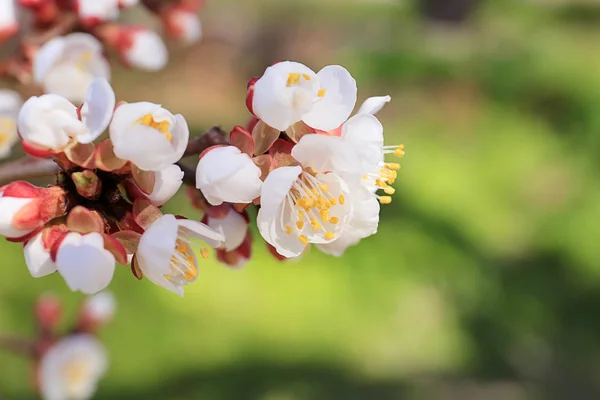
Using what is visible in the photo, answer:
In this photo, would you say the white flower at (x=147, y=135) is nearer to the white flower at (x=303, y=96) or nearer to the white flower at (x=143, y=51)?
the white flower at (x=303, y=96)

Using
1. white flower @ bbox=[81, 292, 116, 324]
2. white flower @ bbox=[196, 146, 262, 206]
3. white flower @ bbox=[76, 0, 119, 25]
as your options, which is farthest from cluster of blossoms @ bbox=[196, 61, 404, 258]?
white flower @ bbox=[81, 292, 116, 324]

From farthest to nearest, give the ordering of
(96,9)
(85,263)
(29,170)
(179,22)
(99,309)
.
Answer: (99,309) → (179,22) → (96,9) → (29,170) → (85,263)

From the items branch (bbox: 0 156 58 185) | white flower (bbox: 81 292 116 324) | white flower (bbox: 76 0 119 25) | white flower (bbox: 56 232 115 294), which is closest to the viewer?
white flower (bbox: 56 232 115 294)

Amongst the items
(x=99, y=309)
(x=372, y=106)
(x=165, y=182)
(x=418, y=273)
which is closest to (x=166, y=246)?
(x=165, y=182)

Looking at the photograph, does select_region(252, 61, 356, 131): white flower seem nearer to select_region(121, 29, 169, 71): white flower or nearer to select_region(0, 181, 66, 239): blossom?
select_region(0, 181, 66, 239): blossom

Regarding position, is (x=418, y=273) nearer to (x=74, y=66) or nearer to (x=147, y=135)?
(x=74, y=66)
